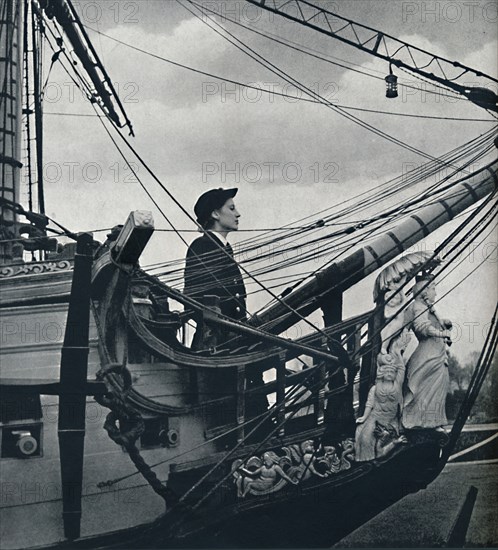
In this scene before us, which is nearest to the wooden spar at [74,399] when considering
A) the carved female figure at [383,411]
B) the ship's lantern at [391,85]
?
the carved female figure at [383,411]

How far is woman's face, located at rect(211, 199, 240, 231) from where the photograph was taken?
472 centimetres

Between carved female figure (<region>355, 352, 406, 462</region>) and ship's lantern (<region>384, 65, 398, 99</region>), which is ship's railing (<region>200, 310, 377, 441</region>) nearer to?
carved female figure (<region>355, 352, 406, 462</region>)

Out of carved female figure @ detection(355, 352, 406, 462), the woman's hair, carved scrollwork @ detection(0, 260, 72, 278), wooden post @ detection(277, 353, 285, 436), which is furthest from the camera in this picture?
the woman's hair

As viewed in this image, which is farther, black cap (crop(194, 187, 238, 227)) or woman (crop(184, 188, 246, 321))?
black cap (crop(194, 187, 238, 227))

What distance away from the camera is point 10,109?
4.70 metres

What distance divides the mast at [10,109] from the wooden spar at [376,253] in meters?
1.46

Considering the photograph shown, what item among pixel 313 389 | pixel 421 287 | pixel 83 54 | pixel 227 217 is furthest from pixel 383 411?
pixel 83 54

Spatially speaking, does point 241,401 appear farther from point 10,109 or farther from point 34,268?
point 10,109

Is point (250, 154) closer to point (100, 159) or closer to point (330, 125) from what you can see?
point (330, 125)

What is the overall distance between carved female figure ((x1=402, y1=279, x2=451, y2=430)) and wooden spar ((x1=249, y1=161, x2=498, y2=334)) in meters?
0.39

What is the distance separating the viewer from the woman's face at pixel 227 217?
4.72m

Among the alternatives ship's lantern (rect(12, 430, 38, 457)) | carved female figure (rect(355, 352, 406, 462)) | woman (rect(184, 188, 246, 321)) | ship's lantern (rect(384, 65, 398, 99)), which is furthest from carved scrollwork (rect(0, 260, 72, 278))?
ship's lantern (rect(384, 65, 398, 99))

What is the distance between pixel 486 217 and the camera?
493 centimetres

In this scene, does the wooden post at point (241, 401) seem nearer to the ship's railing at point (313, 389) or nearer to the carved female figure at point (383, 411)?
the ship's railing at point (313, 389)
